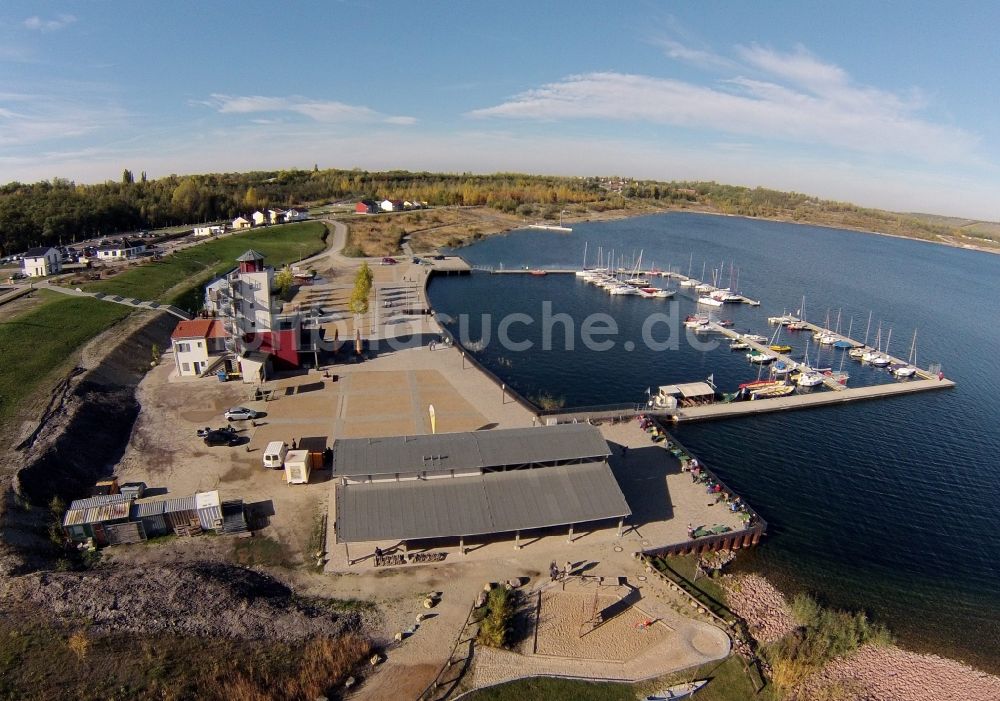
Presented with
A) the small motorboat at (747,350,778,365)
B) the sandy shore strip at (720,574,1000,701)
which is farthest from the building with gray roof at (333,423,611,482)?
the small motorboat at (747,350,778,365)

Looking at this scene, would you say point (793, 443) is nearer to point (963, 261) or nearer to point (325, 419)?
point (325, 419)

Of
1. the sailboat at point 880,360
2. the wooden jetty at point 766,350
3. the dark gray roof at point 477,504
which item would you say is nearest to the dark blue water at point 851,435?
the sailboat at point 880,360

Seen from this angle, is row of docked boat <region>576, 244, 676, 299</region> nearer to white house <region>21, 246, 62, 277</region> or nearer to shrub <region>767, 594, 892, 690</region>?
shrub <region>767, 594, 892, 690</region>

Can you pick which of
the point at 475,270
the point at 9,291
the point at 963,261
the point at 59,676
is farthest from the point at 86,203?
the point at 963,261

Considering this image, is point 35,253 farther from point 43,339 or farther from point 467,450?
point 467,450

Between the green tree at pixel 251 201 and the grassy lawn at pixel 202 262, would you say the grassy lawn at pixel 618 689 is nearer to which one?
the grassy lawn at pixel 202 262

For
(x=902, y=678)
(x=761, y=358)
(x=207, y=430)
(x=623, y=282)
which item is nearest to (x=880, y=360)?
(x=761, y=358)
